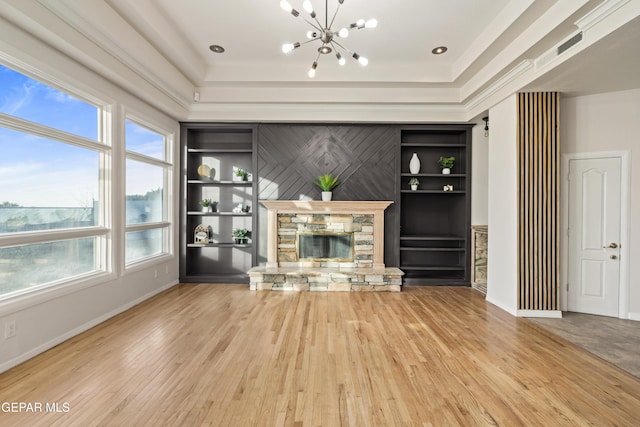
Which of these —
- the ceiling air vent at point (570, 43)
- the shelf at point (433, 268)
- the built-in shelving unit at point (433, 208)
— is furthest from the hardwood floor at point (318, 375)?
the ceiling air vent at point (570, 43)

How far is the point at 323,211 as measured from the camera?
17.5 ft

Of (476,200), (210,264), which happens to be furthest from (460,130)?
(210,264)

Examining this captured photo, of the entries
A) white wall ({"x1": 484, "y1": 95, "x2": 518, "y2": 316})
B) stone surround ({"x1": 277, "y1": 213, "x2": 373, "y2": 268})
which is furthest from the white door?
stone surround ({"x1": 277, "y1": 213, "x2": 373, "y2": 268})

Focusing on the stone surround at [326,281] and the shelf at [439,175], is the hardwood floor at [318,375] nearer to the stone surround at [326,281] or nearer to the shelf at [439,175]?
the stone surround at [326,281]

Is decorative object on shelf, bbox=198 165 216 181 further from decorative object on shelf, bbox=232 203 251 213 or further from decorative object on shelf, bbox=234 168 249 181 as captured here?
decorative object on shelf, bbox=232 203 251 213

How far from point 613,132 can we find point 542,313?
250 centimetres

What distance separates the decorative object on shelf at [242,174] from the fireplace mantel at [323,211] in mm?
635

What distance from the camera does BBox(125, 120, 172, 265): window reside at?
4.18 meters

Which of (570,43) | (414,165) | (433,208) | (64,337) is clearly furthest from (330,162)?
(64,337)

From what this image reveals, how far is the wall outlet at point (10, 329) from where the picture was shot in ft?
8.10

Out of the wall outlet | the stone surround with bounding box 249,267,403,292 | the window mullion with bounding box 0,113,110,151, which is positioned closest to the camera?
the wall outlet

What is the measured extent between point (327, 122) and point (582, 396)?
4730 millimetres

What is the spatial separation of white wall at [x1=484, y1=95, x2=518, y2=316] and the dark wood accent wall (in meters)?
1.57

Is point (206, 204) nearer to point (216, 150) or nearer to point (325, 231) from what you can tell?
point (216, 150)
